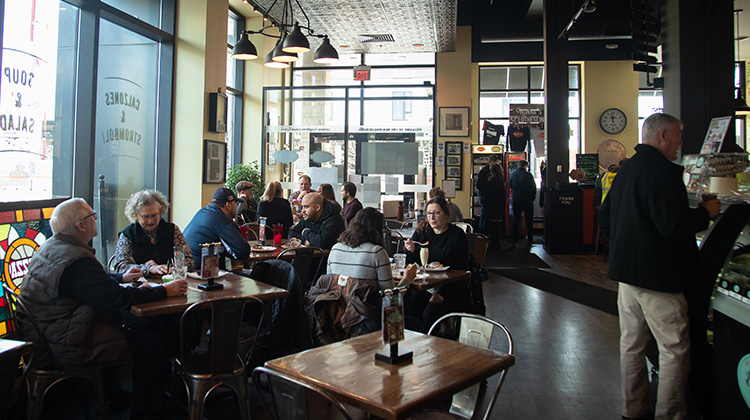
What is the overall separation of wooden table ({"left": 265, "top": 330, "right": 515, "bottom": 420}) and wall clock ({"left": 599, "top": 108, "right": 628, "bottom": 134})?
12.9 metres

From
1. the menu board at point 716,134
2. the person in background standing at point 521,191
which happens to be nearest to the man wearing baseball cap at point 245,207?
the menu board at point 716,134

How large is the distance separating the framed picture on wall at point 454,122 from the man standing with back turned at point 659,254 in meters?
9.70

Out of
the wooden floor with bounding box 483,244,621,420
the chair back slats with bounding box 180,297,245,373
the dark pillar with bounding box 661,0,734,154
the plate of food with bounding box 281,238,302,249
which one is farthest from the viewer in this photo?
the dark pillar with bounding box 661,0,734,154

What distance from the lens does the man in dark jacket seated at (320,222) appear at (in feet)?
17.5

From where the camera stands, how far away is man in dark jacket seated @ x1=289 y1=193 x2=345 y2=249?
533cm

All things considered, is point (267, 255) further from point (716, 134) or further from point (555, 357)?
point (716, 134)

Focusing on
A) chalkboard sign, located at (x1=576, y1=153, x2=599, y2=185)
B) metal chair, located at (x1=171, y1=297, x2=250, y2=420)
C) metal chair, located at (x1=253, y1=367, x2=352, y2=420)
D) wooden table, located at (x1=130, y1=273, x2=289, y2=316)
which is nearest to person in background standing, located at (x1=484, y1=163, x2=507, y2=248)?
chalkboard sign, located at (x1=576, y1=153, x2=599, y2=185)

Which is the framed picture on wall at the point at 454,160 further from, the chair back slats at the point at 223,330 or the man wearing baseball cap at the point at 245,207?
the chair back slats at the point at 223,330

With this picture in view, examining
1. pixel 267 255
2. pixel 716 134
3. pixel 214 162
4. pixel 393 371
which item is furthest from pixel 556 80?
pixel 393 371

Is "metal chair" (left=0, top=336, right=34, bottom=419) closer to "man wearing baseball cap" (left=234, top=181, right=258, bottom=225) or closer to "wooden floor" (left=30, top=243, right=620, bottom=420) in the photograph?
"wooden floor" (left=30, top=243, right=620, bottom=420)

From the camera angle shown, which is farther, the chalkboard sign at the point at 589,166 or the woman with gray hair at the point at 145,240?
the chalkboard sign at the point at 589,166

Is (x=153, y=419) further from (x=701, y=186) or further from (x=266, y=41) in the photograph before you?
(x=266, y=41)

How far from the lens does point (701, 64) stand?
637 cm

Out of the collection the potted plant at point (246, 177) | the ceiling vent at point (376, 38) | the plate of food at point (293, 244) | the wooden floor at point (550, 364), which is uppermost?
the ceiling vent at point (376, 38)
